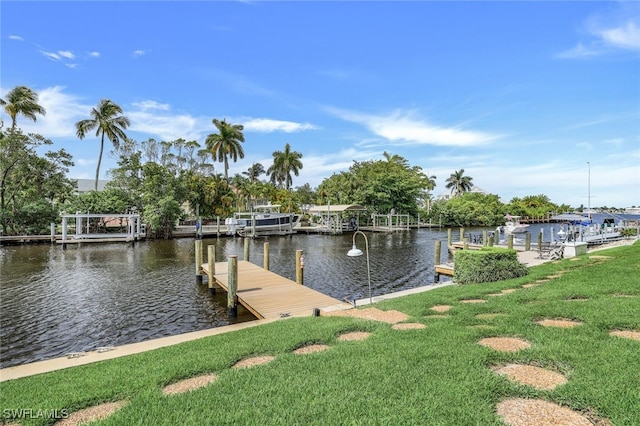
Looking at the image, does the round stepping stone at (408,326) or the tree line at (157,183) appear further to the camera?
the tree line at (157,183)

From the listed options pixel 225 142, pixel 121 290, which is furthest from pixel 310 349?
pixel 225 142

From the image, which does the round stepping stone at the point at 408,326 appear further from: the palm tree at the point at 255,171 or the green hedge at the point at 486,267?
the palm tree at the point at 255,171

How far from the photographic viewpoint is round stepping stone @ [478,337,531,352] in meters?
5.00

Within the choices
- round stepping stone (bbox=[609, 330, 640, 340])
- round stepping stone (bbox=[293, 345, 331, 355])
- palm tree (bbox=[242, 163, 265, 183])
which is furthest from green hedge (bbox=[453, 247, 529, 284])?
palm tree (bbox=[242, 163, 265, 183])

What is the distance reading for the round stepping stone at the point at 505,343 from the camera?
16.4ft

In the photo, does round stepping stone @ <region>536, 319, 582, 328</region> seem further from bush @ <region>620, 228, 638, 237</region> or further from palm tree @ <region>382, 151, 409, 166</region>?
palm tree @ <region>382, 151, 409, 166</region>

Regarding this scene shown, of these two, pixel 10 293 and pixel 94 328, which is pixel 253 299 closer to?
pixel 94 328

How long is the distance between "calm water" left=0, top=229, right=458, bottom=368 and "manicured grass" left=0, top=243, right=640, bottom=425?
4.67 meters

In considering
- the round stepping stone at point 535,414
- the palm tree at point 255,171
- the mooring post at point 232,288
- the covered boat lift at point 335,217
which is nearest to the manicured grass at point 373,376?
the round stepping stone at point 535,414

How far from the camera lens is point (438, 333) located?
5805mm

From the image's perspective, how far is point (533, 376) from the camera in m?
4.14

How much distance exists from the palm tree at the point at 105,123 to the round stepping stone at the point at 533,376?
46.2m

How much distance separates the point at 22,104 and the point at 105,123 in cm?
823

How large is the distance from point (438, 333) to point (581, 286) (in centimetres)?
548
